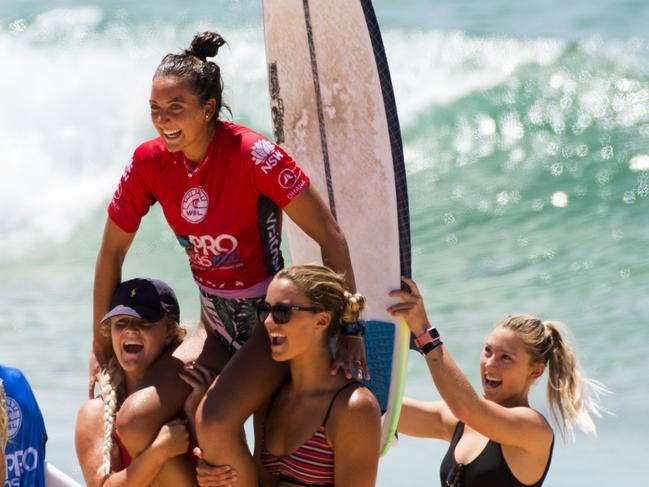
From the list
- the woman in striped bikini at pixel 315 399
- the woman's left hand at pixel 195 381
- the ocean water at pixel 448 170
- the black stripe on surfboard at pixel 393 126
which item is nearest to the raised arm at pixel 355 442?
the woman in striped bikini at pixel 315 399

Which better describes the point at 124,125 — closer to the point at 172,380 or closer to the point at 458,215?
the point at 458,215

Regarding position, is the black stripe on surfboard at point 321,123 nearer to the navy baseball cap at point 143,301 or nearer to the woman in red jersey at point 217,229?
the woman in red jersey at point 217,229

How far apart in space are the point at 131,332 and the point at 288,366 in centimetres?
55

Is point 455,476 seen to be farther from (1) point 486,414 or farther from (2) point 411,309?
(2) point 411,309

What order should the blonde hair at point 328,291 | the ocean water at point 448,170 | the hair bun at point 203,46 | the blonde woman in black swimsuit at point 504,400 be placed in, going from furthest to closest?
the ocean water at point 448,170, the blonde woman in black swimsuit at point 504,400, the hair bun at point 203,46, the blonde hair at point 328,291

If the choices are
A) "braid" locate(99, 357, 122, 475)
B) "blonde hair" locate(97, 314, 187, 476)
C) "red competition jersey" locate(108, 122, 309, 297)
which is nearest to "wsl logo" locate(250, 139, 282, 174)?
"red competition jersey" locate(108, 122, 309, 297)

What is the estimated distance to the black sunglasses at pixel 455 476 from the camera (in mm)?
4023

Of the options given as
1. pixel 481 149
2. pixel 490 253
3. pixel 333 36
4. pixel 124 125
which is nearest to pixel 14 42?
pixel 124 125

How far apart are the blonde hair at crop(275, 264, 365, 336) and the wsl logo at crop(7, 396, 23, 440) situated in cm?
93

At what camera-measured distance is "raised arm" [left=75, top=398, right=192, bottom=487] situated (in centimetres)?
369

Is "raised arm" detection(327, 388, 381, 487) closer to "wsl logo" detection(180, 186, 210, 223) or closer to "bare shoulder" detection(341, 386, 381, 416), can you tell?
"bare shoulder" detection(341, 386, 381, 416)

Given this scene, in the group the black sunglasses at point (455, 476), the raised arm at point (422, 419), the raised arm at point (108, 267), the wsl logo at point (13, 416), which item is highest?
the raised arm at point (108, 267)

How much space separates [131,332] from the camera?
391 cm

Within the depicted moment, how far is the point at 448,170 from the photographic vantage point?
503 inches
